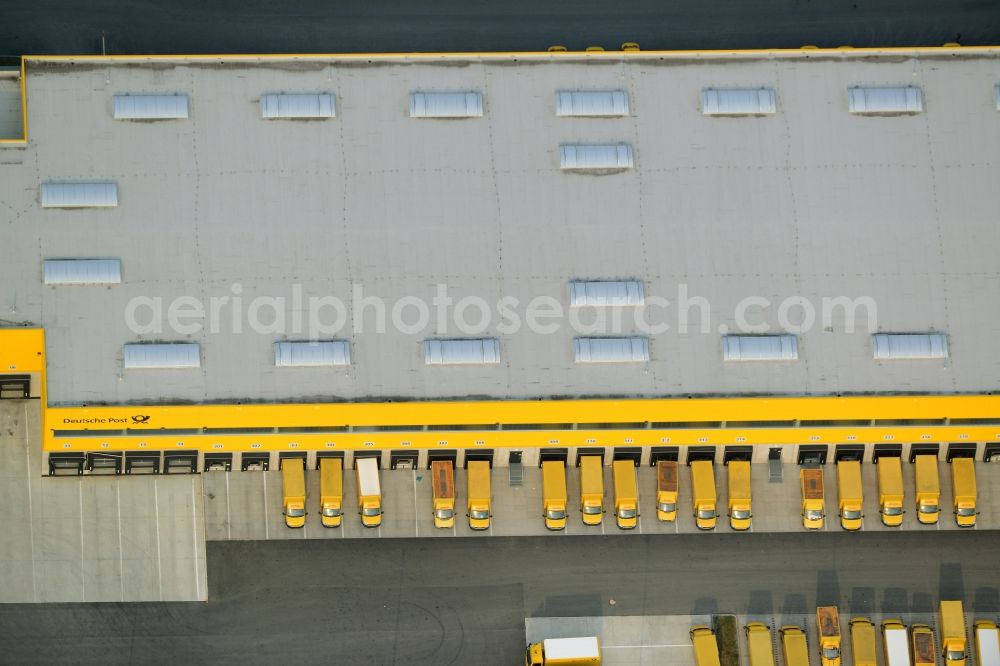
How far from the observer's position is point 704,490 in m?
81.6

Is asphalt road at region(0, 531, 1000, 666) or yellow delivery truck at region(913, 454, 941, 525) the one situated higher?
yellow delivery truck at region(913, 454, 941, 525)

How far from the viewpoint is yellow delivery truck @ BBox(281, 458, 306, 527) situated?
80.6m

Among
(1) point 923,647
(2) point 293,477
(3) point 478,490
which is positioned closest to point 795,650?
(1) point 923,647

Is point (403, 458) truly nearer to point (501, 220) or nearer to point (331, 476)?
point (331, 476)

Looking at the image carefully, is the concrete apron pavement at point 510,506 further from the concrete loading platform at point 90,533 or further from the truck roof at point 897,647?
the truck roof at point 897,647

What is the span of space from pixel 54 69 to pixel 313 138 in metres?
16.0

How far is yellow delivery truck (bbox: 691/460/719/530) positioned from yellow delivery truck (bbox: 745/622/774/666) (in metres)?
7.58

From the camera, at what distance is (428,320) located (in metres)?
77.8

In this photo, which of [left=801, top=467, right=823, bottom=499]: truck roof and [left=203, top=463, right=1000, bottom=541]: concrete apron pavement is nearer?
[left=203, top=463, right=1000, bottom=541]: concrete apron pavement

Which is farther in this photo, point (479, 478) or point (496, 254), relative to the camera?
point (479, 478)

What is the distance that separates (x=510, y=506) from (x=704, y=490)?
12.2m

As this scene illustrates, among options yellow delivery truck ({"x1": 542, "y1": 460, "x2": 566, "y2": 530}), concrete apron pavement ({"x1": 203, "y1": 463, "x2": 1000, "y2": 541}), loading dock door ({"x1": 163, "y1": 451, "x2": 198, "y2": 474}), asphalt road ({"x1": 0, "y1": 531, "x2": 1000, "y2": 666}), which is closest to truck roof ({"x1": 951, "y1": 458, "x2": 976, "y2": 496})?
concrete apron pavement ({"x1": 203, "y1": 463, "x2": 1000, "y2": 541})

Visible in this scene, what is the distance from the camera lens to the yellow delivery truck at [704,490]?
8150cm

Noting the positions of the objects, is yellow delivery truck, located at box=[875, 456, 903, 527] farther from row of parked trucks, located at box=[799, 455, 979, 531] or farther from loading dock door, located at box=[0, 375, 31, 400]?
loading dock door, located at box=[0, 375, 31, 400]
